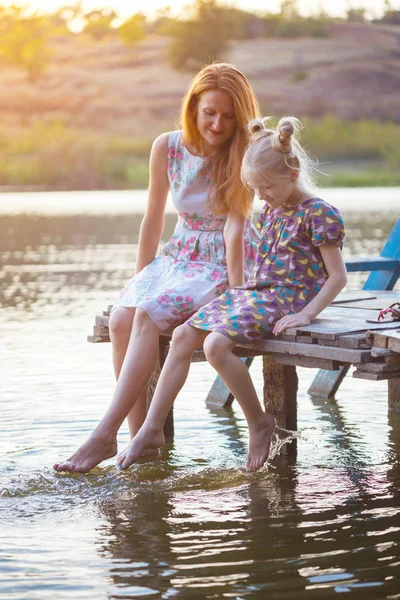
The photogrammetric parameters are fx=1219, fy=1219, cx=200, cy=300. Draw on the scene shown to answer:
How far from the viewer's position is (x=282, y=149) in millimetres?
5055

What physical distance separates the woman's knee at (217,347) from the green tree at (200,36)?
201 feet

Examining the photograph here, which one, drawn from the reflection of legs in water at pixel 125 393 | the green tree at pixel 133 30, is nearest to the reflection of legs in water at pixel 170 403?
the reflection of legs in water at pixel 125 393

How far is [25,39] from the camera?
2613 inches

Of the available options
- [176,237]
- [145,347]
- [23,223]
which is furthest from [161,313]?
[23,223]

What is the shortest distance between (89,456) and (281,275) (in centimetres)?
112

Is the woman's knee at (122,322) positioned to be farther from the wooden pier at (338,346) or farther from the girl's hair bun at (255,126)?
the girl's hair bun at (255,126)

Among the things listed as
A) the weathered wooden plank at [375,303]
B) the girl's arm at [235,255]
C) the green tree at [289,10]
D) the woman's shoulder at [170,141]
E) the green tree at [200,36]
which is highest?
the green tree at [289,10]

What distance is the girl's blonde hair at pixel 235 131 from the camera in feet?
17.8

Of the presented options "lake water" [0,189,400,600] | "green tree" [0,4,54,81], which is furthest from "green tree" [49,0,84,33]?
"lake water" [0,189,400,600]

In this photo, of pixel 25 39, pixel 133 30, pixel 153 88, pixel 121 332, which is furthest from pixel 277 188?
pixel 133 30

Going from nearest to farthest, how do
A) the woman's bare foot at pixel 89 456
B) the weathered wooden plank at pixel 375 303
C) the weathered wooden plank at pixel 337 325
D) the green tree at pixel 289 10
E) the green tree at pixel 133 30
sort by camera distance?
the weathered wooden plank at pixel 337 325
the woman's bare foot at pixel 89 456
the weathered wooden plank at pixel 375 303
the green tree at pixel 133 30
the green tree at pixel 289 10

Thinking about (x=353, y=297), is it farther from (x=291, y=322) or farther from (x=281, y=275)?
(x=291, y=322)

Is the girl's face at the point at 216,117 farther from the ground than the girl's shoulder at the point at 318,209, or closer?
farther from the ground

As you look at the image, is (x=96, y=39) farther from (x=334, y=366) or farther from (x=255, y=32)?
(x=334, y=366)
